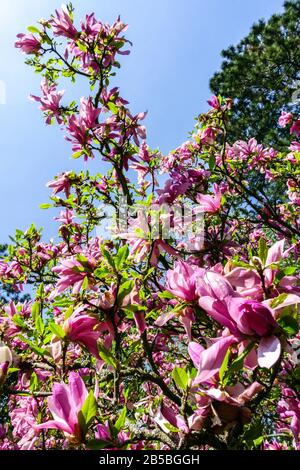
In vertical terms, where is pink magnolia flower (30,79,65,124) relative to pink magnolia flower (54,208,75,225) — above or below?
above

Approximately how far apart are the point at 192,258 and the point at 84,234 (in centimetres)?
191

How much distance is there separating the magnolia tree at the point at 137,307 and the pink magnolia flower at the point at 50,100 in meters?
0.01

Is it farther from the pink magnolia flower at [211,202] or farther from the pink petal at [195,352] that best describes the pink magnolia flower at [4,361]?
the pink magnolia flower at [211,202]

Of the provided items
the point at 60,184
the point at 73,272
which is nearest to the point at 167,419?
the point at 73,272

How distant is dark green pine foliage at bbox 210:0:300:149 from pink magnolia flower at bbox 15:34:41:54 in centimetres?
1200

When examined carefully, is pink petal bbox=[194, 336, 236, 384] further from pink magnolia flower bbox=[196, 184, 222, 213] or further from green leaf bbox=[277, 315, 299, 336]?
pink magnolia flower bbox=[196, 184, 222, 213]

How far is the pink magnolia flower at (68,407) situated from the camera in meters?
1.15

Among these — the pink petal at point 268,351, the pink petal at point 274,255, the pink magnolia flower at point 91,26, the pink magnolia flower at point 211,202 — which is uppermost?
the pink magnolia flower at point 91,26

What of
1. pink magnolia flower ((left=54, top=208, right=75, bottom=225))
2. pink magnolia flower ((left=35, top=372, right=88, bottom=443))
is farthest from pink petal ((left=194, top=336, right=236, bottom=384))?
pink magnolia flower ((left=54, top=208, right=75, bottom=225))

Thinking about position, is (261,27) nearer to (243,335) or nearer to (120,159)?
(120,159)

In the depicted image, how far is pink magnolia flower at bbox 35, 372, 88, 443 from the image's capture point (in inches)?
45.4

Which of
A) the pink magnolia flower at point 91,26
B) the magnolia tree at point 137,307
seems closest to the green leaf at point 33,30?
the magnolia tree at point 137,307

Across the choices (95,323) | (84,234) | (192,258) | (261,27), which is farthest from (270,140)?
(95,323)

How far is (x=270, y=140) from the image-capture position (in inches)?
691
